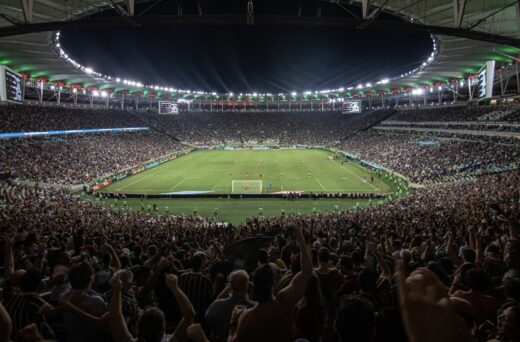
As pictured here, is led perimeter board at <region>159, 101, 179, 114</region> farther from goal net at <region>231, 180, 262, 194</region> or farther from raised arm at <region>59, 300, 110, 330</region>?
raised arm at <region>59, 300, 110, 330</region>

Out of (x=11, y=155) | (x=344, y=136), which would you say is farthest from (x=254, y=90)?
(x=11, y=155)

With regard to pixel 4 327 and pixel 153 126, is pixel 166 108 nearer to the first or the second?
pixel 153 126

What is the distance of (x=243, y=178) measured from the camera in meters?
53.7

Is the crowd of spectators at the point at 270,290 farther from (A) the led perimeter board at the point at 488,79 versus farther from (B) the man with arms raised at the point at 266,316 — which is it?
(A) the led perimeter board at the point at 488,79

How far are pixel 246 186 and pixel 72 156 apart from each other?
2784 centimetres

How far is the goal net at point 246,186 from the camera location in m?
43.2

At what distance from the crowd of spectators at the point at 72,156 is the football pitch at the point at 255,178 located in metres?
4.45

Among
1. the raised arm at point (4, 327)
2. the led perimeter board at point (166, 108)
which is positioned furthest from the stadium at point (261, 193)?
the led perimeter board at point (166, 108)

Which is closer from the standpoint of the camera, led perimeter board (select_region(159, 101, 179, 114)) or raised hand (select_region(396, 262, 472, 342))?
raised hand (select_region(396, 262, 472, 342))

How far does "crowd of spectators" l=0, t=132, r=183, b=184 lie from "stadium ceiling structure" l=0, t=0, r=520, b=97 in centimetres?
1110

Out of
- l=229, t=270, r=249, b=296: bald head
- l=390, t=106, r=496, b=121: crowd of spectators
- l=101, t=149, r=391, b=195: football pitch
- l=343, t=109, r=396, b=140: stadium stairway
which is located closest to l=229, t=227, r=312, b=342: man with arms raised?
l=229, t=270, r=249, b=296: bald head

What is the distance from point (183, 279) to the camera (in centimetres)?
552

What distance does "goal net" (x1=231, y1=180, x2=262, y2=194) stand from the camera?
1702 inches

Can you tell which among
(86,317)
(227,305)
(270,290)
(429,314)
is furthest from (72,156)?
(429,314)
